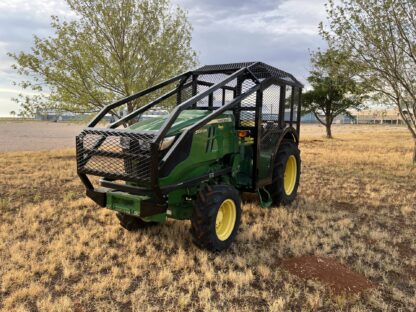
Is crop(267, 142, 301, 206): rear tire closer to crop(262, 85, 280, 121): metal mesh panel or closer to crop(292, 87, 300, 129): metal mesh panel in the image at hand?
crop(292, 87, 300, 129): metal mesh panel

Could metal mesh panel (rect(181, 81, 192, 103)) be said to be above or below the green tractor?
above

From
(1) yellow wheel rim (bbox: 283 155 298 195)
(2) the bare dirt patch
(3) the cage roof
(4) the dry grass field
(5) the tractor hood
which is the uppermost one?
(3) the cage roof

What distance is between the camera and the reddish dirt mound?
3.60 meters

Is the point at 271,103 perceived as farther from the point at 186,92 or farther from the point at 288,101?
the point at 186,92

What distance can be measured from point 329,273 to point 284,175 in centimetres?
291

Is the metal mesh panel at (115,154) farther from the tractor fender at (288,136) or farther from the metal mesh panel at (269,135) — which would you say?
the tractor fender at (288,136)

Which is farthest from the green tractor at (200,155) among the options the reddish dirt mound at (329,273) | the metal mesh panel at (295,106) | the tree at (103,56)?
the tree at (103,56)

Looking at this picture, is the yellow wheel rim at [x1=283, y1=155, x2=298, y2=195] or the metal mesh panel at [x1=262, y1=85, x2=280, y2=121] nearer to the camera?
the metal mesh panel at [x1=262, y1=85, x2=280, y2=121]

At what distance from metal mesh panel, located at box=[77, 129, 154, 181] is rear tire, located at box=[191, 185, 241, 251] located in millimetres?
785

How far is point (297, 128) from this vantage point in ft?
23.0

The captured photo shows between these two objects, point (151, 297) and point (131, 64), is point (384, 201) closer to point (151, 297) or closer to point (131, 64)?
point (151, 297)

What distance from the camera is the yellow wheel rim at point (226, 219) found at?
4.60 meters

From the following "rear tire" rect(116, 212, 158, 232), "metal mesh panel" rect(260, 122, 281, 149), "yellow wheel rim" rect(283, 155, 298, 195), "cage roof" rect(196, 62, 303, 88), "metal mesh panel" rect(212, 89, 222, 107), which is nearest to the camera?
"rear tire" rect(116, 212, 158, 232)

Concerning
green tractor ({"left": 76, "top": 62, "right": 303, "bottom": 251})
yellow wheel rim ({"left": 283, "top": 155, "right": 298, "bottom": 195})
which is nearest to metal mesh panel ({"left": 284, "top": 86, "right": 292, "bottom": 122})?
green tractor ({"left": 76, "top": 62, "right": 303, "bottom": 251})
